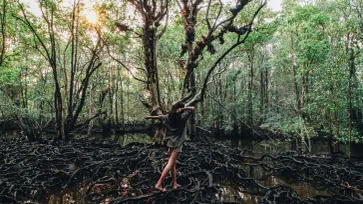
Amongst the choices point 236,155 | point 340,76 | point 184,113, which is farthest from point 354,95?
point 184,113

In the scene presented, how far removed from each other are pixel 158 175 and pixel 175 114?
2313mm

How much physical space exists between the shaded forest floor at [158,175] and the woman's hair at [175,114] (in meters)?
1.32

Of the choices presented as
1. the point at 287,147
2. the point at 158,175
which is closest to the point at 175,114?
the point at 158,175

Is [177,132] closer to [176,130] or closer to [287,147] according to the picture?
[176,130]

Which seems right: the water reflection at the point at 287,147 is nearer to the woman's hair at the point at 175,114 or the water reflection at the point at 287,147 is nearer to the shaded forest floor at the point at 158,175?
the shaded forest floor at the point at 158,175

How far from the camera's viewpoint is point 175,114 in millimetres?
4676

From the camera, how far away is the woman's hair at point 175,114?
4.62 metres

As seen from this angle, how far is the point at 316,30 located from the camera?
14375 mm

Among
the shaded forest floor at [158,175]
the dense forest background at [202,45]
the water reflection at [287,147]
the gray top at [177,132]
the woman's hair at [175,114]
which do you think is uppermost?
the dense forest background at [202,45]

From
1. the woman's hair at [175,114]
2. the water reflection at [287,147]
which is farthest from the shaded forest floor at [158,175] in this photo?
the water reflection at [287,147]

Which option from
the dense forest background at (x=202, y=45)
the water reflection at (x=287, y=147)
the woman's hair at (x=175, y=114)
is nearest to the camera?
the woman's hair at (x=175, y=114)

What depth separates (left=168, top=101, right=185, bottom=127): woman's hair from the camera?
4.62 meters

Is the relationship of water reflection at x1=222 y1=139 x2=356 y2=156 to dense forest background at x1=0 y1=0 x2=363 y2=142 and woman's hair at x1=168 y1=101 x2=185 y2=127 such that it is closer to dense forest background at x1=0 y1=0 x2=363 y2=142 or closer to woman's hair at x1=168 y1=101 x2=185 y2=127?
dense forest background at x1=0 y1=0 x2=363 y2=142

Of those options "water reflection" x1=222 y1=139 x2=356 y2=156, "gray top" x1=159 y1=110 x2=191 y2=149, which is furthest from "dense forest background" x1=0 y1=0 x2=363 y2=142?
"gray top" x1=159 y1=110 x2=191 y2=149
